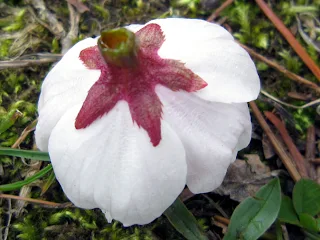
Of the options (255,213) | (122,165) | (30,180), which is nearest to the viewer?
(122,165)

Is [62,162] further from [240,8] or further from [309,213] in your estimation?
[240,8]

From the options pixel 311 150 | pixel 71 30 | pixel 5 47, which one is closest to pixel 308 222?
pixel 311 150

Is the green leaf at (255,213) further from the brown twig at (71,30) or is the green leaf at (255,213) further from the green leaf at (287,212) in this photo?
the brown twig at (71,30)

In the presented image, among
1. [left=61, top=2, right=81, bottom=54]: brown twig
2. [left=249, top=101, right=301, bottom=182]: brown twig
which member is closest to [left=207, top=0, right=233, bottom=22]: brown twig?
[left=249, top=101, right=301, bottom=182]: brown twig

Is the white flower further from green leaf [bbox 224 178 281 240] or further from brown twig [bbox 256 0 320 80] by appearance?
brown twig [bbox 256 0 320 80]

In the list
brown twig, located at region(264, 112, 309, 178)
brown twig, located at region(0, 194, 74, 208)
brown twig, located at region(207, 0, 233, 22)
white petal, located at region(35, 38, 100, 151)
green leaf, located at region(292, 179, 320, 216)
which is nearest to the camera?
white petal, located at region(35, 38, 100, 151)

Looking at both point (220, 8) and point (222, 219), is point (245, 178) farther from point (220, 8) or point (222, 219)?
point (220, 8)
